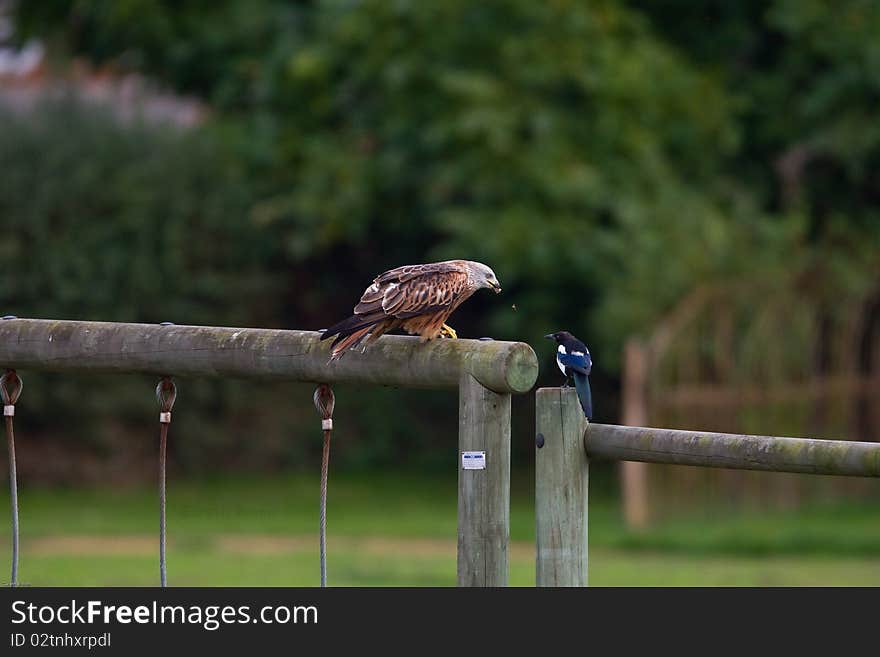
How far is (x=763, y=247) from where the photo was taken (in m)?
14.3

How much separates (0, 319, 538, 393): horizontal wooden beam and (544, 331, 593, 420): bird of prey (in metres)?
0.20

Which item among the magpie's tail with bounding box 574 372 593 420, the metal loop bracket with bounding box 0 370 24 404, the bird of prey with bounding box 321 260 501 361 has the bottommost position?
the magpie's tail with bounding box 574 372 593 420

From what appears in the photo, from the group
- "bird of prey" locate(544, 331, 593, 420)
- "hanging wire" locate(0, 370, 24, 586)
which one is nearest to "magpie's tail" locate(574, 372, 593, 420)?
"bird of prey" locate(544, 331, 593, 420)

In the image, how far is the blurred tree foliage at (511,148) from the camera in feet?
46.1

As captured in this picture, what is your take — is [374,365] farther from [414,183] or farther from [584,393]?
[414,183]

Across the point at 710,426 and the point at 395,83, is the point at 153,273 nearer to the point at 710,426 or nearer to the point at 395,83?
the point at 395,83

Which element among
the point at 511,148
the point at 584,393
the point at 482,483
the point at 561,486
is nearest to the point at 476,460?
the point at 482,483

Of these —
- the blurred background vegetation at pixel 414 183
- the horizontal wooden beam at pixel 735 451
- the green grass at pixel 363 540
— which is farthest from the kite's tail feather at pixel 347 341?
the blurred background vegetation at pixel 414 183

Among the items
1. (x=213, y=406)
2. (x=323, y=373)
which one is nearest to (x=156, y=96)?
(x=213, y=406)

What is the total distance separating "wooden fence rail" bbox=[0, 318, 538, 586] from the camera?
3.30 metres

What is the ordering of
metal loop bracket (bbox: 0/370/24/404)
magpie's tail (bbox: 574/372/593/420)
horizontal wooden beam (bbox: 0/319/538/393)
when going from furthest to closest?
metal loop bracket (bbox: 0/370/24/404)
magpie's tail (bbox: 574/372/593/420)
horizontal wooden beam (bbox: 0/319/538/393)

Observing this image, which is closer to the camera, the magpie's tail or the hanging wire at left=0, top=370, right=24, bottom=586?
the magpie's tail

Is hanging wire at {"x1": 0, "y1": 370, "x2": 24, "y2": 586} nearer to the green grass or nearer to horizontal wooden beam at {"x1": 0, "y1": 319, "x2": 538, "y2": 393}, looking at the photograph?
horizontal wooden beam at {"x1": 0, "y1": 319, "x2": 538, "y2": 393}

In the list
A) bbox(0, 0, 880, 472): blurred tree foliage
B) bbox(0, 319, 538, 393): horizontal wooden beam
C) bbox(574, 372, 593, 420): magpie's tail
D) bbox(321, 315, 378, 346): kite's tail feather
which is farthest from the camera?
bbox(0, 0, 880, 472): blurred tree foliage
